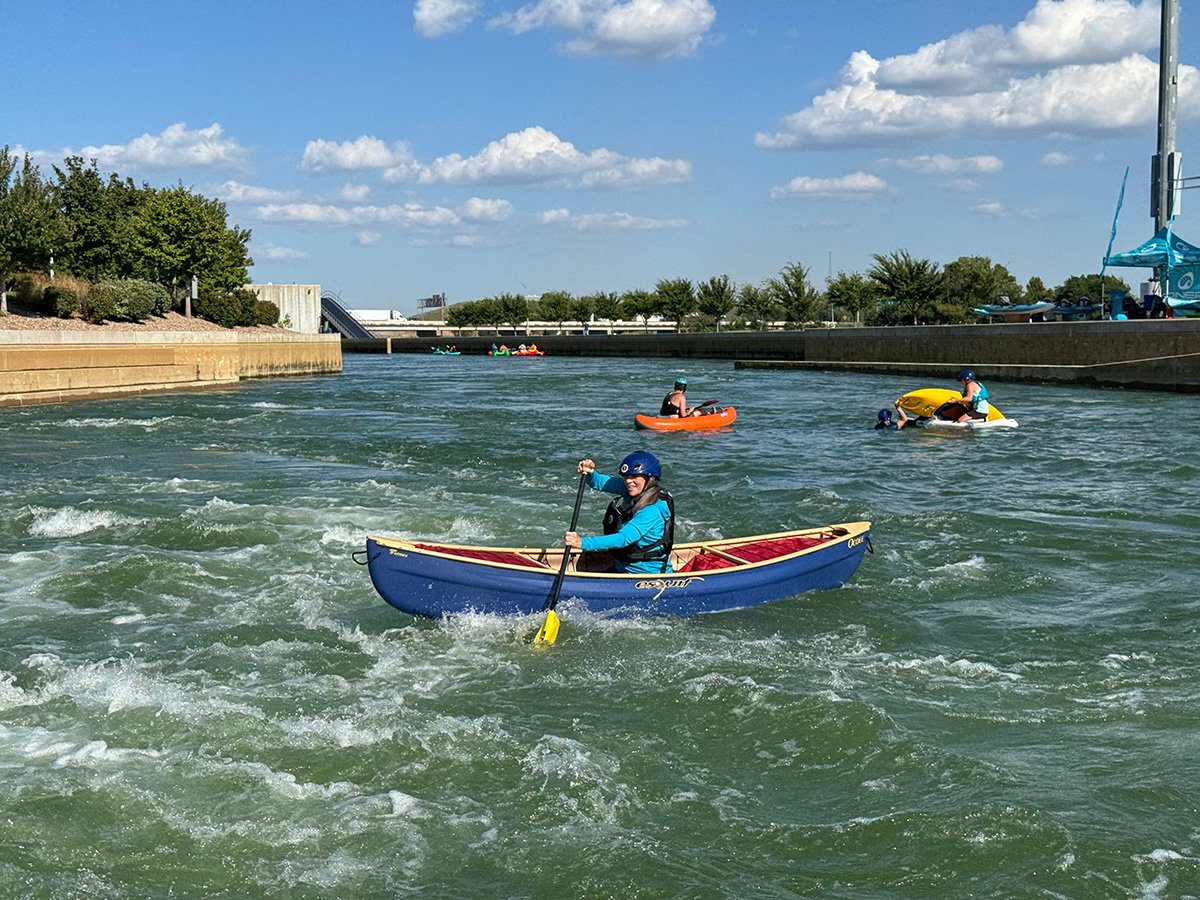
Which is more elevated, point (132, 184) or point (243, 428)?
point (132, 184)

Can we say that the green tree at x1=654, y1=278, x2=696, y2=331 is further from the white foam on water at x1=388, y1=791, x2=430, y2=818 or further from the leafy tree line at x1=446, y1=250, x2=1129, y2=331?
the white foam on water at x1=388, y1=791, x2=430, y2=818

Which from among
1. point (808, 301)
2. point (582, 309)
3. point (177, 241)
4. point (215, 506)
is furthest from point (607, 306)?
point (215, 506)

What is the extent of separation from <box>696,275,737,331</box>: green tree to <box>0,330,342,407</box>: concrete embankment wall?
68.5 metres

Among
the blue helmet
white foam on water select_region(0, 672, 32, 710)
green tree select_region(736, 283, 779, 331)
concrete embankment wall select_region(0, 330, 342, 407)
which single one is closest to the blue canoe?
the blue helmet

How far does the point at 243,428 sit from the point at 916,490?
1610cm

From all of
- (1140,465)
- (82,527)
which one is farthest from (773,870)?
(1140,465)

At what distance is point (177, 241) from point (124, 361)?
25.7 metres

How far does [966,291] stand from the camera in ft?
301

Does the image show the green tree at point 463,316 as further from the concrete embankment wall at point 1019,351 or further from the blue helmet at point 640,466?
the blue helmet at point 640,466

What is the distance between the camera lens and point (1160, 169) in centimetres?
5266

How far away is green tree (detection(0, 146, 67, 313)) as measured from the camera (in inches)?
1651

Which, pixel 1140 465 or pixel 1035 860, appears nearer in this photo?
pixel 1035 860

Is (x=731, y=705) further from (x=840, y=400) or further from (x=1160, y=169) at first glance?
(x=1160, y=169)

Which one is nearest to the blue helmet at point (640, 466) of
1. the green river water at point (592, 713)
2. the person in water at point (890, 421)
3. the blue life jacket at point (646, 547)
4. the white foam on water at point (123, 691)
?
the blue life jacket at point (646, 547)
